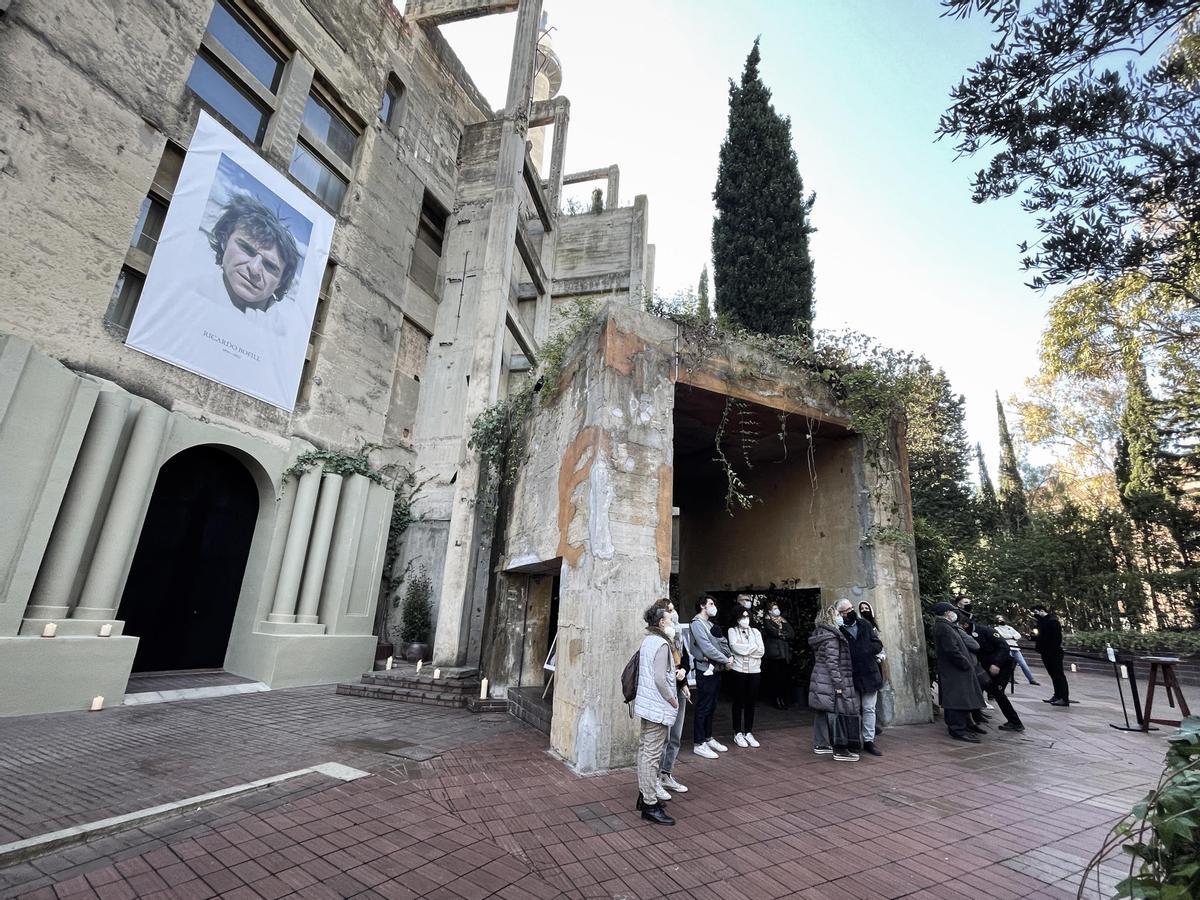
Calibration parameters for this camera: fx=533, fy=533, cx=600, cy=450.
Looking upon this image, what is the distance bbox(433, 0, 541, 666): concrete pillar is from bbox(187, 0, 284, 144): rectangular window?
557 centimetres

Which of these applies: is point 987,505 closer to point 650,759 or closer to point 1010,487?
point 1010,487

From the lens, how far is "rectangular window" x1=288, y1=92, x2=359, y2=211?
524 inches

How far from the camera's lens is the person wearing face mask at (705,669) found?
5.70 metres

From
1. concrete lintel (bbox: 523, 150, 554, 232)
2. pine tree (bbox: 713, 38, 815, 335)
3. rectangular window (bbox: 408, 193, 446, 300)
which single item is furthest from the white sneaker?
concrete lintel (bbox: 523, 150, 554, 232)

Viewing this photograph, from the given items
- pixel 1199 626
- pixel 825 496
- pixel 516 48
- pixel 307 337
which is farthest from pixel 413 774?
pixel 1199 626

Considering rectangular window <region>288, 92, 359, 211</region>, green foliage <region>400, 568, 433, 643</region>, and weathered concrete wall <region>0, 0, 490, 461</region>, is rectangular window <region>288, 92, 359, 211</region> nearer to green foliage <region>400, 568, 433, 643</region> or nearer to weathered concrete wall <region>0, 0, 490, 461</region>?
weathered concrete wall <region>0, 0, 490, 461</region>

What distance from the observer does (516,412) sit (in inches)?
388

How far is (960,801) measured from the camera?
4523 mm

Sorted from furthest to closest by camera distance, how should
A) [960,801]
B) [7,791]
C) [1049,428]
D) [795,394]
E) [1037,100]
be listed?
[1049,428]
[795,394]
[960,801]
[7,791]
[1037,100]

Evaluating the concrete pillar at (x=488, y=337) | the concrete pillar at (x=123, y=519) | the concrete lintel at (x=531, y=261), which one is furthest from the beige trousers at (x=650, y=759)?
the concrete lintel at (x=531, y=261)

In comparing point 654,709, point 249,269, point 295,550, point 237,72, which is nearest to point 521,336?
point 249,269

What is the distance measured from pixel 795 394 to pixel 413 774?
650cm

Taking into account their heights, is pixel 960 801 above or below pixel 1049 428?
below

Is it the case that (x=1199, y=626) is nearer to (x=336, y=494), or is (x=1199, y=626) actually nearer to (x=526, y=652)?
(x=526, y=652)
